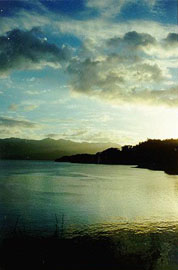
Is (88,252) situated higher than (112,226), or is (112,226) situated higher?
(88,252)

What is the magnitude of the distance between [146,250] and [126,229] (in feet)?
35.1

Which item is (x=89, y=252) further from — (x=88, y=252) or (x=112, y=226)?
(x=112, y=226)

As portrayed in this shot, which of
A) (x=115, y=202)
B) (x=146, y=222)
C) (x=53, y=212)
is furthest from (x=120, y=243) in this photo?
(x=115, y=202)

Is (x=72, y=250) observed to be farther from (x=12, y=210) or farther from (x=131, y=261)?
(x=12, y=210)

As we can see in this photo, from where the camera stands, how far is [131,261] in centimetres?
2675

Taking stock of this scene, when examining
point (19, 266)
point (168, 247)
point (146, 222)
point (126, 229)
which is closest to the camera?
point (19, 266)

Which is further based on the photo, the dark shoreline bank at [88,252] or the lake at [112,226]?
the lake at [112,226]

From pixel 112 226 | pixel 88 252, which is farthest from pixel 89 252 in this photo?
pixel 112 226

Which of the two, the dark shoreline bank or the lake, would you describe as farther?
the lake

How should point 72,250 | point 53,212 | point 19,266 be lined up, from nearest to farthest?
point 19,266 → point 72,250 → point 53,212

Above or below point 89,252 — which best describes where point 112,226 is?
below

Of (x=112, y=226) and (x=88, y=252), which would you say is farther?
(x=112, y=226)

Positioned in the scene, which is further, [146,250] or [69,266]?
[146,250]

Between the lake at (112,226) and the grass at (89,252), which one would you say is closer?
the grass at (89,252)
